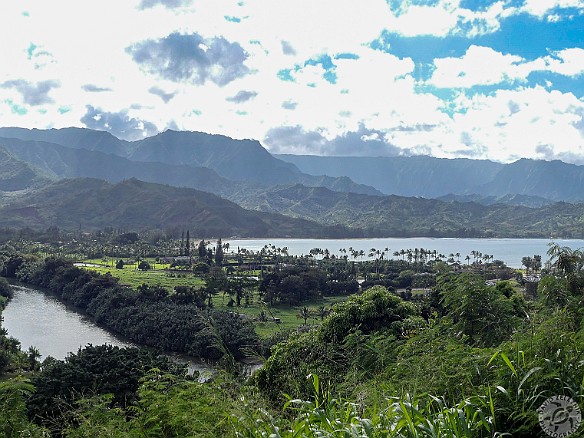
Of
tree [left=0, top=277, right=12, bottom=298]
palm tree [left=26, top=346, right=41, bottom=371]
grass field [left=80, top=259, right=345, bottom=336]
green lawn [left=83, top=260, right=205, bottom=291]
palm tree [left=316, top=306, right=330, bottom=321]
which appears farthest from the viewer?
green lawn [left=83, top=260, right=205, bottom=291]

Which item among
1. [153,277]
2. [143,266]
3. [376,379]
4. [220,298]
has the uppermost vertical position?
[376,379]

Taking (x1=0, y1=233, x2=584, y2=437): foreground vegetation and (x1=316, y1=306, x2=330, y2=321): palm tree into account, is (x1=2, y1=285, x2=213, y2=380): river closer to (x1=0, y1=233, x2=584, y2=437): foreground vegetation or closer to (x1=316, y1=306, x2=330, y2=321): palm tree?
(x1=316, y1=306, x2=330, y2=321): palm tree

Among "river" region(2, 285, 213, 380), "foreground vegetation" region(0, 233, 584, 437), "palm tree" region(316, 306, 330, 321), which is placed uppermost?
"foreground vegetation" region(0, 233, 584, 437)

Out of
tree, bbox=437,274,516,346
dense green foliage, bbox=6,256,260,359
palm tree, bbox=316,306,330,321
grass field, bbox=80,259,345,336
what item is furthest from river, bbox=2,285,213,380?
tree, bbox=437,274,516,346

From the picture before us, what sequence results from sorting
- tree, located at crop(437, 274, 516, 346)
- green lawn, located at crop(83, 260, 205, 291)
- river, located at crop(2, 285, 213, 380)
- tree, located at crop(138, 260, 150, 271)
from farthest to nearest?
tree, located at crop(138, 260, 150, 271), green lawn, located at crop(83, 260, 205, 291), river, located at crop(2, 285, 213, 380), tree, located at crop(437, 274, 516, 346)

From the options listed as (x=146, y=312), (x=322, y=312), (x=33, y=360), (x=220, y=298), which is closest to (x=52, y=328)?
(x=146, y=312)

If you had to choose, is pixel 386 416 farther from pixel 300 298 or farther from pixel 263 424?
pixel 300 298

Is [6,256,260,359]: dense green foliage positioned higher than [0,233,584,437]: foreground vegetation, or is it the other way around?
[0,233,584,437]: foreground vegetation

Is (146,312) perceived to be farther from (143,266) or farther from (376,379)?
(376,379)

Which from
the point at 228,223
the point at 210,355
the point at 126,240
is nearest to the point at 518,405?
the point at 210,355
